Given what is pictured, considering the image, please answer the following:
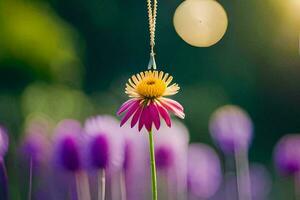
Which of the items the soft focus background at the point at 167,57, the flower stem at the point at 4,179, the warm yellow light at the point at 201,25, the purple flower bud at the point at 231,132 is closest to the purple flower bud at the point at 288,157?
the purple flower bud at the point at 231,132

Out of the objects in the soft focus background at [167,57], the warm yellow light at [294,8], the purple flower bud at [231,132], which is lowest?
the purple flower bud at [231,132]

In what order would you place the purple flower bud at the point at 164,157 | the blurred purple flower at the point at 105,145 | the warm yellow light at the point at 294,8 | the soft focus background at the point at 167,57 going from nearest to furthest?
1. the blurred purple flower at the point at 105,145
2. the purple flower bud at the point at 164,157
3. the soft focus background at the point at 167,57
4. the warm yellow light at the point at 294,8

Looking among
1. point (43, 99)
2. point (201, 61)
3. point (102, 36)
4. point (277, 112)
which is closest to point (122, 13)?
point (102, 36)

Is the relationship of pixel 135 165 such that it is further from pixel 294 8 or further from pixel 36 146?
pixel 294 8

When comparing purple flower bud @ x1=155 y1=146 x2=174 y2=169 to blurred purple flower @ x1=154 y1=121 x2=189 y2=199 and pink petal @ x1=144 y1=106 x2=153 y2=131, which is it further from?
pink petal @ x1=144 y1=106 x2=153 y2=131

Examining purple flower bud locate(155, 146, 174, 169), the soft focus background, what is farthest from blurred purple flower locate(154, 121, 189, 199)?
the soft focus background

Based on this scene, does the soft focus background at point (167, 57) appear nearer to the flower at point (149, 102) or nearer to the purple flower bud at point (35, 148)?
the purple flower bud at point (35, 148)

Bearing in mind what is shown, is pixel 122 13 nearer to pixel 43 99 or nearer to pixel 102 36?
pixel 102 36
